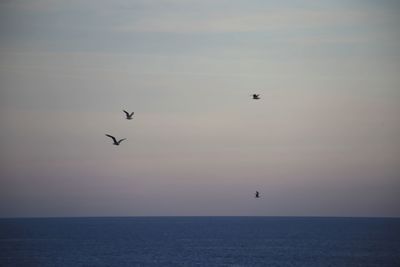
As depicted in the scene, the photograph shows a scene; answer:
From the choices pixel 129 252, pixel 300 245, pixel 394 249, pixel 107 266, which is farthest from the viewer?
pixel 300 245

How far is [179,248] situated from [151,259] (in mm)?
21528

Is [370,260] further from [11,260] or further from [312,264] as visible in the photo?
[11,260]

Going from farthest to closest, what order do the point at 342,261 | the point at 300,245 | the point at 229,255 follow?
1. the point at 300,245
2. the point at 229,255
3. the point at 342,261

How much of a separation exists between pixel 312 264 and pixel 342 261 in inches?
250

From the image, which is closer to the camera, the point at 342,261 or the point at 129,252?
the point at 342,261

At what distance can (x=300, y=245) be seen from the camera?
12225 cm

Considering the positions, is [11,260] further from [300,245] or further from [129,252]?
[300,245]

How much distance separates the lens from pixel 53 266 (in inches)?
3344

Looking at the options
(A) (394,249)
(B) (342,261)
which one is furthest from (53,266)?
(A) (394,249)

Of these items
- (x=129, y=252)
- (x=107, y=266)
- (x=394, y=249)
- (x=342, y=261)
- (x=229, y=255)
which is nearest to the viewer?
(x=107, y=266)

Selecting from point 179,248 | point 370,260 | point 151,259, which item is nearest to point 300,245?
point 179,248

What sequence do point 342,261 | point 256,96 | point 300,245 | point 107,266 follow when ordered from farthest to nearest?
point 300,245
point 342,261
point 107,266
point 256,96

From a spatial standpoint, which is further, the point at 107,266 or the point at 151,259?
the point at 151,259

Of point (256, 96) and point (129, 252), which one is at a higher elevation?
point (256, 96)
